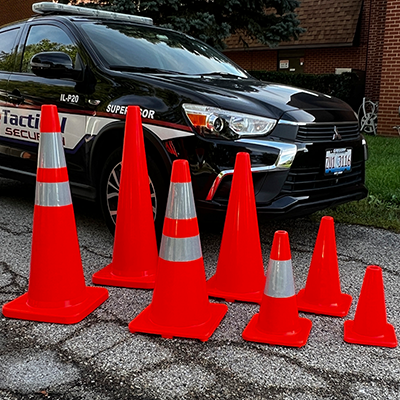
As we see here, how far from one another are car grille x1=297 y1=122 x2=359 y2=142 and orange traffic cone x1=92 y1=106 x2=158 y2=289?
114 centimetres

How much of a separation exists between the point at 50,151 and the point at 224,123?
1.22 meters

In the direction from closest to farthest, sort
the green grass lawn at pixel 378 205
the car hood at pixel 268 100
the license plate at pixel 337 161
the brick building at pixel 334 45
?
the car hood at pixel 268 100, the license plate at pixel 337 161, the green grass lawn at pixel 378 205, the brick building at pixel 334 45

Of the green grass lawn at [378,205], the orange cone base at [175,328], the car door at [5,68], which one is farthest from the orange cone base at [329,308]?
the car door at [5,68]

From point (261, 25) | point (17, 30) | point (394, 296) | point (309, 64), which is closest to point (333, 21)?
point (309, 64)

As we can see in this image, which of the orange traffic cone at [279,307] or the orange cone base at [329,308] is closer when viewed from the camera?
the orange traffic cone at [279,307]

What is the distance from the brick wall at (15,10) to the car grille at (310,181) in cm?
2160

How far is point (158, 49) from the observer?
14.6 feet

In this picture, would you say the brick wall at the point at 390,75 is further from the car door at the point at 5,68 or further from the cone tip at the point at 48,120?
the cone tip at the point at 48,120

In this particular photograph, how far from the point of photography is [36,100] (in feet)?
14.3

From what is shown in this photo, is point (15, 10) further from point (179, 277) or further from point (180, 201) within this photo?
point (179, 277)

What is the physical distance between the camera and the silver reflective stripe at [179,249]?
258 cm

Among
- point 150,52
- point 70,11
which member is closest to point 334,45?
point 70,11

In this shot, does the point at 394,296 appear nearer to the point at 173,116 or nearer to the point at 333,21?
the point at 173,116

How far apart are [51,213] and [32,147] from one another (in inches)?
74.2
